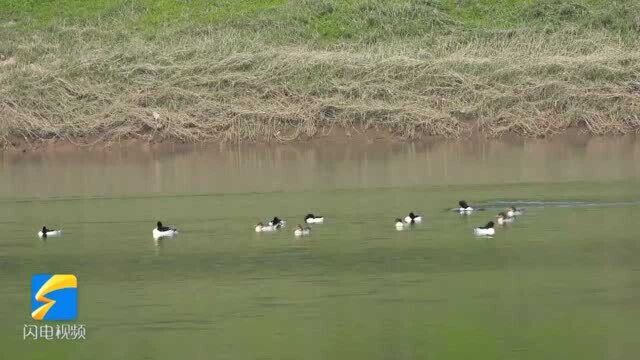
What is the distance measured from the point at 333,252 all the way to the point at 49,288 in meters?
4.63

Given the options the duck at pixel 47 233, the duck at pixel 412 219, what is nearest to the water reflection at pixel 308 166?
the duck at pixel 412 219

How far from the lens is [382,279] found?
18.7m

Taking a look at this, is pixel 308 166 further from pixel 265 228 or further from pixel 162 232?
pixel 162 232

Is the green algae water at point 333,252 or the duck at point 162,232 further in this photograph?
the duck at point 162,232

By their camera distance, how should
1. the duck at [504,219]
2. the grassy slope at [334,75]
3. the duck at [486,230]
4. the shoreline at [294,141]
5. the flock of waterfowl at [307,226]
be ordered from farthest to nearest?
the grassy slope at [334,75], the shoreline at [294,141], the duck at [504,219], the flock of waterfowl at [307,226], the duck at [486,230]

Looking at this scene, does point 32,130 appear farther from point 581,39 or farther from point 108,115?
point 581,39

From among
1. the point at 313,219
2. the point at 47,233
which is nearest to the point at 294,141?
the point at 313,219

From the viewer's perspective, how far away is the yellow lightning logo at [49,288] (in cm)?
1708

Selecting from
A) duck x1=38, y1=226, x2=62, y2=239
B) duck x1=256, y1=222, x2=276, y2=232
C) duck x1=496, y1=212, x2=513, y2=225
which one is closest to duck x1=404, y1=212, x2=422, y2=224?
duck x1=496, y1=212, x2=513, y2=225

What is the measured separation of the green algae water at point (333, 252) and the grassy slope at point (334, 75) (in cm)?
84

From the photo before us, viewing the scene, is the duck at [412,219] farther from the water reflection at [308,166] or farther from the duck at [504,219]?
the water reflection at [308,166]

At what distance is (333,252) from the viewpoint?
69.0ft

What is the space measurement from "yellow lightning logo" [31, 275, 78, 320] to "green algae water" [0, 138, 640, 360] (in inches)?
6.8

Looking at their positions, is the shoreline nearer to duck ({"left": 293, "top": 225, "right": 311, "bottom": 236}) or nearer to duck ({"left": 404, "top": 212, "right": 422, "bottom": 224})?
duck ({"left": 404, "top": 212, "right": 422, "bottom": 224})
